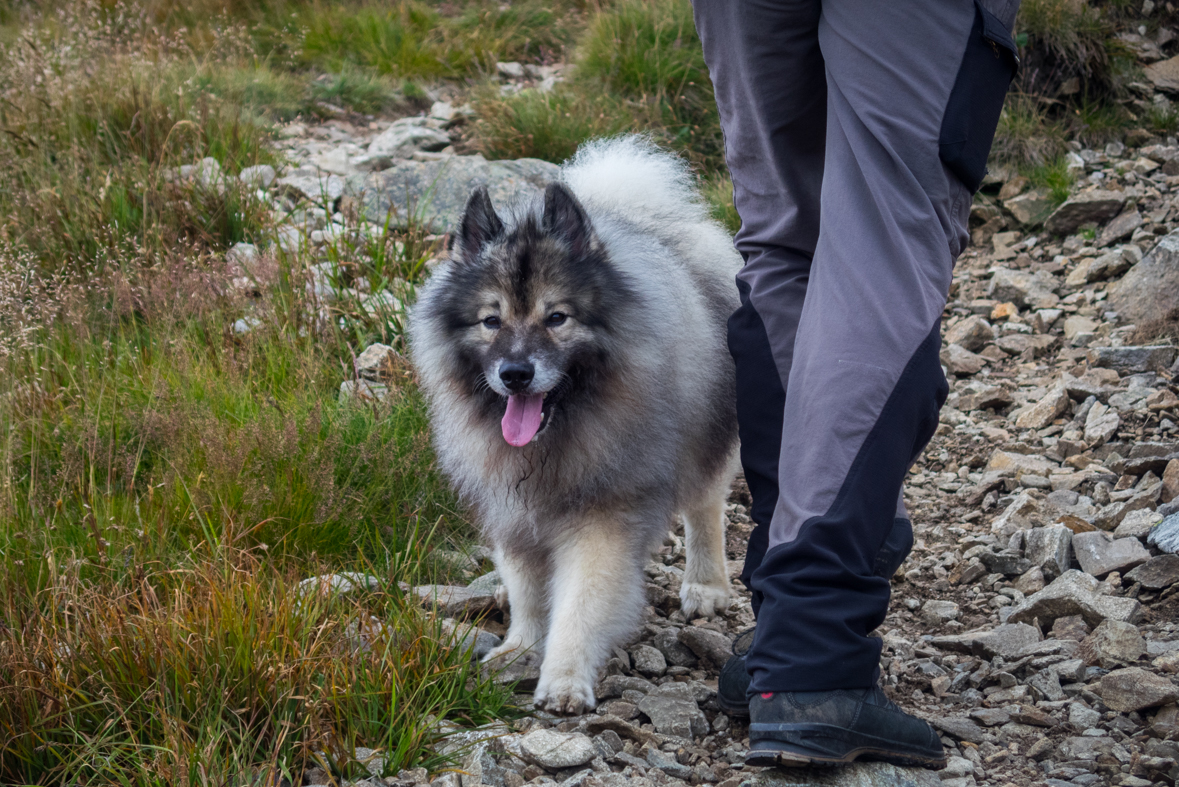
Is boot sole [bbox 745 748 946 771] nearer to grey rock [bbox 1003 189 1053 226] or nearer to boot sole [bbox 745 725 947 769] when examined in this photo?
boot sole [bbox 745 725 947 769]

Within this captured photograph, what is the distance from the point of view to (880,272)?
6.06 ft

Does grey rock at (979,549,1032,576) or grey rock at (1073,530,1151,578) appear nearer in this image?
grey rock at (1073,530,1151,578)

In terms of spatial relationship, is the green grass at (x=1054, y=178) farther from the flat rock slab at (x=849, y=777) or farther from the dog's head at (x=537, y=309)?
the flat rock slab at (x=849, y=777)

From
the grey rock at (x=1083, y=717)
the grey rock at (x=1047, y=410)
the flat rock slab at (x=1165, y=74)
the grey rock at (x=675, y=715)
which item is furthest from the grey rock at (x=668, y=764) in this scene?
the flat rock slab at (x=1165, y=74)

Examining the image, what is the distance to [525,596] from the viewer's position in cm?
279

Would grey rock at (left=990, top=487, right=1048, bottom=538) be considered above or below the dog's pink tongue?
below

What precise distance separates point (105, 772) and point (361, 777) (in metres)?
0.53

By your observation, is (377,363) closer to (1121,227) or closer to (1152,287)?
(1152,287)

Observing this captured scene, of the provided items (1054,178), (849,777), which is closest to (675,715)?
(849,777)

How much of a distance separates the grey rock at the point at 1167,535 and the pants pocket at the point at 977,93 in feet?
4.82

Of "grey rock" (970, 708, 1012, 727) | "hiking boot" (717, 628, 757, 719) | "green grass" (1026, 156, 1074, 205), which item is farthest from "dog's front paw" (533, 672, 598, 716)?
"green grass" (1026, 156, 1074, 205)

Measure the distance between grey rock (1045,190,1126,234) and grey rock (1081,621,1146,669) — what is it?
3496 mm

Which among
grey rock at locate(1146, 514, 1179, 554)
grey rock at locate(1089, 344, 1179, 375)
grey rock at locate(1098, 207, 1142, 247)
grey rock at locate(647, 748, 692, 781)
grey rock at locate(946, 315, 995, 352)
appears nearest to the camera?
grey rock at locate(647, 748, 692, 781)

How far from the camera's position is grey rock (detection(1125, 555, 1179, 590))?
102 inches
